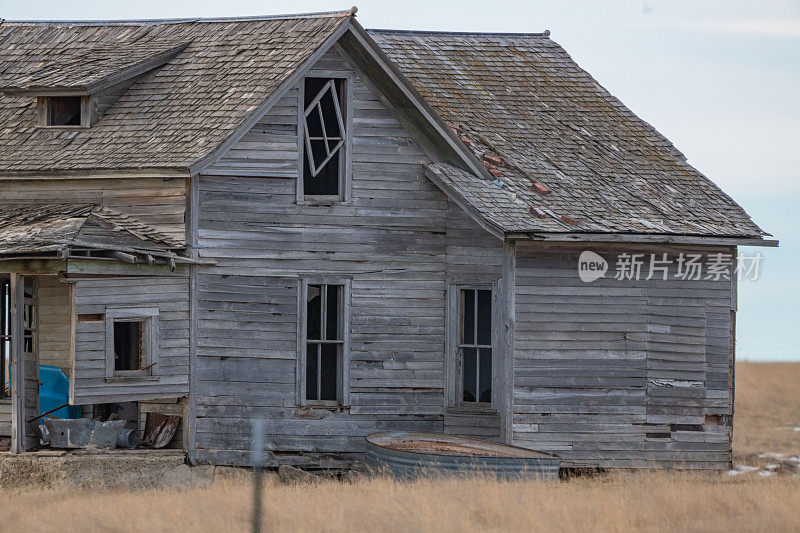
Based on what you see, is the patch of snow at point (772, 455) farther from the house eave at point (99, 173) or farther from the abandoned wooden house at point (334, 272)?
the house eave at point (99, 173)

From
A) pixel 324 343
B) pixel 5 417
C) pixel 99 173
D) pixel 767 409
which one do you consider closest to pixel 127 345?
pixel 5 417

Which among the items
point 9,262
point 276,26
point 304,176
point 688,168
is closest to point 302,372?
Answer: point 304,176

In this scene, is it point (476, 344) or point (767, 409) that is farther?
point (767, 409)

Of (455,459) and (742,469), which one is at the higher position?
(455,459)

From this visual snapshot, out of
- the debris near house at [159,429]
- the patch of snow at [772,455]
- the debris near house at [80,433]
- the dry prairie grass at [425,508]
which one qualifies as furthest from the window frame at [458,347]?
the patch of snow at [772,455]

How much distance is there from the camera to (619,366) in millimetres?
19047

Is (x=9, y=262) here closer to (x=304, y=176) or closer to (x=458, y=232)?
→ (x=304, y=176)

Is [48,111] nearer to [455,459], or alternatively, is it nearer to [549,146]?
[549,146]

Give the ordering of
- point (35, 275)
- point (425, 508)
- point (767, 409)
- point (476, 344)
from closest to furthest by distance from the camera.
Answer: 1. point (425, 508)
2. point (35, 275)
3. point (476, 344)
4. point (767, 409)

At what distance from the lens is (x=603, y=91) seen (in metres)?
23.1

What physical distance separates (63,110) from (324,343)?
511cm

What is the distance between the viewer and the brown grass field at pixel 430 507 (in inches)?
538

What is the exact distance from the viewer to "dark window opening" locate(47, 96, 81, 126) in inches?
771

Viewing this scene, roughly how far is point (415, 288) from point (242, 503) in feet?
15.9
